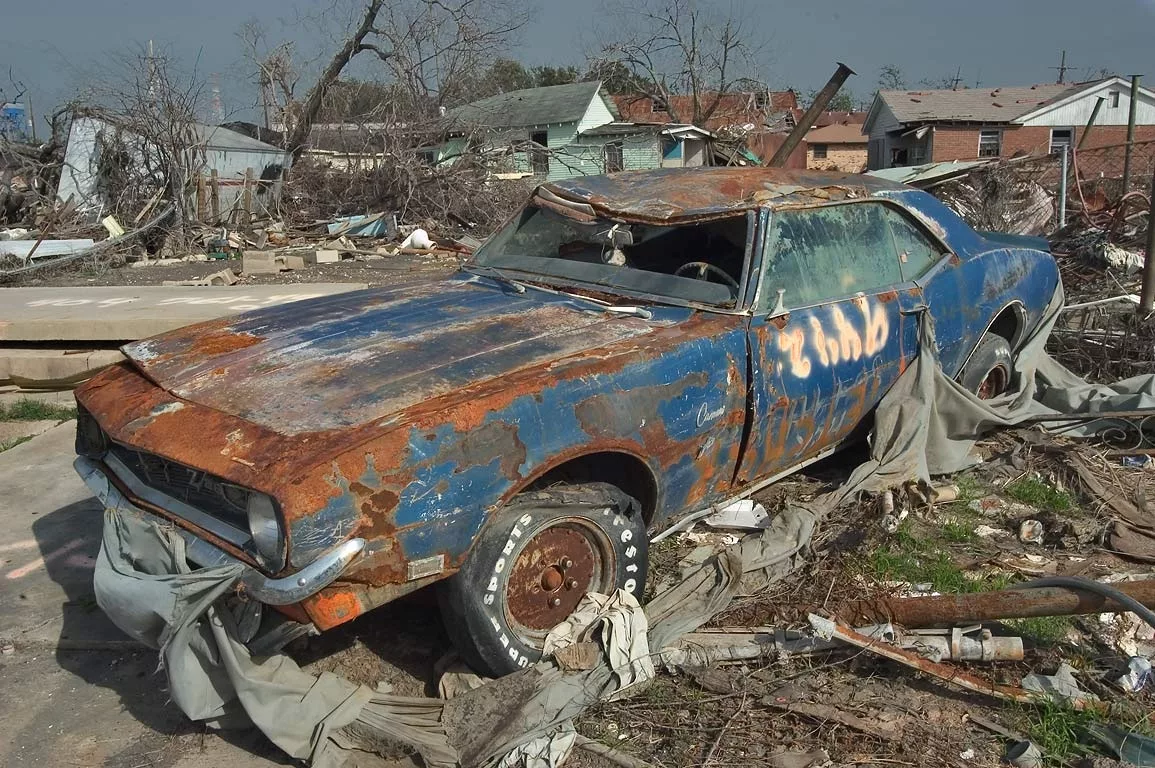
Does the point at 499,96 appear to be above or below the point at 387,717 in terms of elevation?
above

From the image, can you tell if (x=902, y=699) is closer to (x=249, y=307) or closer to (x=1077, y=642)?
(x=1077, y=642)

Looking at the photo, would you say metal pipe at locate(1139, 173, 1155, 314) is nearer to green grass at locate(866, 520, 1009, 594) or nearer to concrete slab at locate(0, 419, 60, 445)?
green grass at locate(866, 520, 1009, 594)

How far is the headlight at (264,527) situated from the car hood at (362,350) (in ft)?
0.79

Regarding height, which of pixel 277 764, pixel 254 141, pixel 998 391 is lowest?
pixel 277 764

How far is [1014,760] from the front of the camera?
2.59 m

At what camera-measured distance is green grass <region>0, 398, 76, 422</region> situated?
6.29 metres

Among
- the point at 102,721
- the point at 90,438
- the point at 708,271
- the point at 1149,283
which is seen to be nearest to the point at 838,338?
the point at 708,271

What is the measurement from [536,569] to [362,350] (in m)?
1.00

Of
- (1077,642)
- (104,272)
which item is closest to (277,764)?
(1077,642)

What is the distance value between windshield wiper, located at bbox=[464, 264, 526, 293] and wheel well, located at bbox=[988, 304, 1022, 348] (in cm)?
288

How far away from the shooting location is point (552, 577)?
117 inches

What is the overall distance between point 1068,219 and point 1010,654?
10273 millimetres

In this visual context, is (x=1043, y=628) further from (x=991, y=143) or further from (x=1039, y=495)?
(x=991, y=143)

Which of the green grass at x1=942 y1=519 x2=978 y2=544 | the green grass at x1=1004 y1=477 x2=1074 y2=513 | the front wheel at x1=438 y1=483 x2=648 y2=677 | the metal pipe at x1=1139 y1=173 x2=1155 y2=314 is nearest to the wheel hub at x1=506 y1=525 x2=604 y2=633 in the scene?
the front wheel at x1=438 y1=483 x2=648 y2=677
